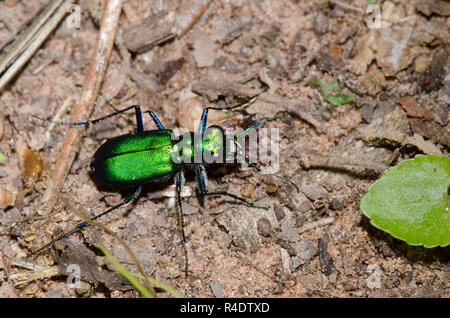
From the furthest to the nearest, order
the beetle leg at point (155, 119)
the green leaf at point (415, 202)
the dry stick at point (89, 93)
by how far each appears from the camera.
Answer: the beetle leg at point (155, 119), the dry stick at point (89, 93), the green leaf at point (415, 202)

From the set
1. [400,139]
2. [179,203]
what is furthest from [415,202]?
[179,203]

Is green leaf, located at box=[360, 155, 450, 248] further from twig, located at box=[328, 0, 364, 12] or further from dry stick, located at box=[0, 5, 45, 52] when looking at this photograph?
dry stick, located at box=[0, 5, 45, 52]

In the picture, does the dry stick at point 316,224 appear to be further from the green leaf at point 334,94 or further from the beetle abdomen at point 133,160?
the beetle abdomen at point 133,160

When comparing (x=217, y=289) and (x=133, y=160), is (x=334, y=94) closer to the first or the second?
(x=133, y=160)

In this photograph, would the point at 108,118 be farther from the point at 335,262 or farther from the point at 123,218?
the point at 335,262

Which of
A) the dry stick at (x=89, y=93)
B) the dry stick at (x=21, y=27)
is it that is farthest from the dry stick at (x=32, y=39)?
the dry stick at (x=89, y=93)

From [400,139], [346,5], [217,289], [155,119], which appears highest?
[346,5]
